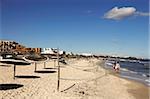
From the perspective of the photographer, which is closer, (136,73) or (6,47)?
(136,73)

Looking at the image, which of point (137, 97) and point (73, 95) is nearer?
point (73, 95)

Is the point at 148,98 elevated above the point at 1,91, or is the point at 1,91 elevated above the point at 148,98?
the point at 1,91

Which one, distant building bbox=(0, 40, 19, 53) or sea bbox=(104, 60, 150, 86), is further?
distant building bbox=(0, 40, 19, 53)

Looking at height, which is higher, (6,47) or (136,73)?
(6,47)

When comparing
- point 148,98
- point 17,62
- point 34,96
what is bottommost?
point 148,98

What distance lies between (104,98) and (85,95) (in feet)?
3.62

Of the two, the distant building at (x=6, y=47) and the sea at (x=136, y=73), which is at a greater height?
the distant building at (x=6, y=47)

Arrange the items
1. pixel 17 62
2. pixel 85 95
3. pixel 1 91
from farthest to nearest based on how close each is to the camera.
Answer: pixel 17 62 < pixel 85 95 < pixel 1 91

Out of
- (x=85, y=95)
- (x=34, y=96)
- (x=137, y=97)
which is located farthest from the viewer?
(x=137, y=97)

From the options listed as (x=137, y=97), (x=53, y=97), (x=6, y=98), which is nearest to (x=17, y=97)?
(x=6, y=98)

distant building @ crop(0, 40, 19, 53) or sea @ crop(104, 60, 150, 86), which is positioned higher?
distant building @ crop(0, 40, 19, 53)

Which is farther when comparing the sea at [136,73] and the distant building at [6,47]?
the distant building at [6,47]

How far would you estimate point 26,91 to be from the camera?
13.0 metres

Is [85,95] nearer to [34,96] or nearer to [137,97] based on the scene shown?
[34,96]
